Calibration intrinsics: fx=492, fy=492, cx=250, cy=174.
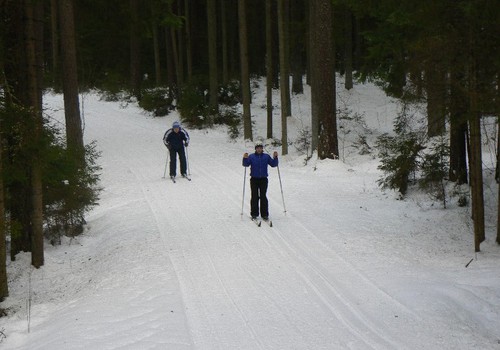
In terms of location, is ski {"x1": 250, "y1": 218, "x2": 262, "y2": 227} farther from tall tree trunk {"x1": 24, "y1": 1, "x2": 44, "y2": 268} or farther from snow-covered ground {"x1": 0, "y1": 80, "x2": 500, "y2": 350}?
tall tree trunk {"x1": 24, "y1": 1, "x2": 44, "y2": 268}

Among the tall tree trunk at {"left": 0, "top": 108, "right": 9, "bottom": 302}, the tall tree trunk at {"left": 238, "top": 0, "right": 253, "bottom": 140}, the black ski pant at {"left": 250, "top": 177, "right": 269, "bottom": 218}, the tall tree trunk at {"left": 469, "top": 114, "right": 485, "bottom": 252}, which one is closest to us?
the tall tree trunk at {"left": 0, "top": 108, "right": 9, "bottom": 302}

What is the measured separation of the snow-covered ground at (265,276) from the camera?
6.43 m

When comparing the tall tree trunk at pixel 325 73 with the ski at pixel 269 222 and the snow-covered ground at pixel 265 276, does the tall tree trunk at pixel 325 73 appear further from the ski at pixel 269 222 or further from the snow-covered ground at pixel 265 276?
the ski at pixel 269 222

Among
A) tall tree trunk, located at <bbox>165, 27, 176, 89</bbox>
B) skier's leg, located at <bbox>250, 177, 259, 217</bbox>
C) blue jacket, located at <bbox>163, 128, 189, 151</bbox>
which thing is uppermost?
tall tree trunk, located at <bbox>165, 27, 176, 89</bbox>

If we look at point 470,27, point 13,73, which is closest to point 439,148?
point 470,27

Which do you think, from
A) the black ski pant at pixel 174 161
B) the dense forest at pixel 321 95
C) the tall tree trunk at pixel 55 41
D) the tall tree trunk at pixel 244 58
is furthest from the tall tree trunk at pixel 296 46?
the black ski pant at pixel 174 161

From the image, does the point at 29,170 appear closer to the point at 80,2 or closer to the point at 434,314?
the point at 80,2

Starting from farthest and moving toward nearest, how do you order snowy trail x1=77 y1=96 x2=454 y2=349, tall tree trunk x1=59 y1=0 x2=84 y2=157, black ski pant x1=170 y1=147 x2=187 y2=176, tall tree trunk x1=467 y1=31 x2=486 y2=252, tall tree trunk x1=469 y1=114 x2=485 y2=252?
black ski pant x1=170 y1=147 x2=187 y2=176 → tall tree trunk x1=59 y1=0 x2=84 y2=157 → tall tree trunk x1=469 y1=114 x2=485 y2=252 → tall tree trunk x1=467 y1=31 x2=486 y2=252 → snowy trail x1=77 y1=96 x2=454 y2=349

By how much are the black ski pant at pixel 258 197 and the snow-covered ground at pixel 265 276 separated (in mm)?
365

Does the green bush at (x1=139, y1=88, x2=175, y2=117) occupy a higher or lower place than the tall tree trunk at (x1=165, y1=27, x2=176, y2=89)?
lower

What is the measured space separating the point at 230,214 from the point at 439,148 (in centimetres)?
569

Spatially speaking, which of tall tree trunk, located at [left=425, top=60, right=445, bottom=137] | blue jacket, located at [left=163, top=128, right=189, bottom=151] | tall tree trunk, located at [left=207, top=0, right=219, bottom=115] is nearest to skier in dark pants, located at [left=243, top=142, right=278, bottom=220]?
tall tree trunk, located at [left=425, top=60, right=445, bottom=137]

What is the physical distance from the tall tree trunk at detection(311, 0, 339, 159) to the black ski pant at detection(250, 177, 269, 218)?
5975mm

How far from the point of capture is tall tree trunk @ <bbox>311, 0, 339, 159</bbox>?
16859 millimetres
